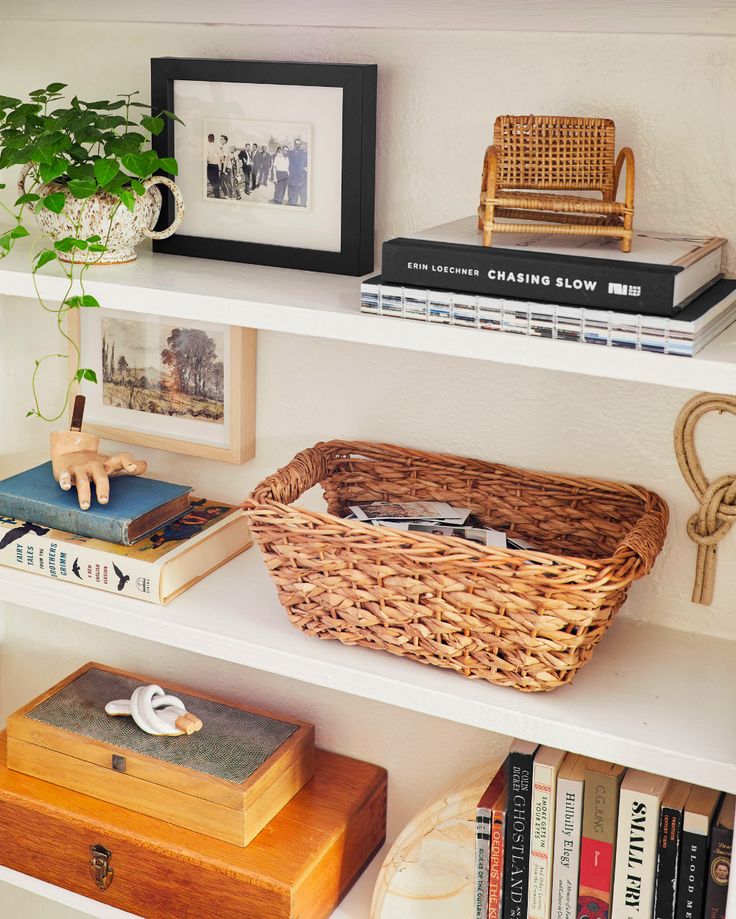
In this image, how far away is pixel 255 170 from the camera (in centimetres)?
115

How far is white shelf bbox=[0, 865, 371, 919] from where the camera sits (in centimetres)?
122

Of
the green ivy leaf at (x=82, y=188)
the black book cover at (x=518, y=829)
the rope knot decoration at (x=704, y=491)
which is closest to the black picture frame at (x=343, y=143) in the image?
the green ivy leaf at (x=82, y=188)

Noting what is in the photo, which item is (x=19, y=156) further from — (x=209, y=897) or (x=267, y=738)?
(x=209, y=897)

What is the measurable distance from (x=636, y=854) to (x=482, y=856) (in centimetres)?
16

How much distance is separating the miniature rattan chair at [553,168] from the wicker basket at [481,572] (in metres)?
0.28

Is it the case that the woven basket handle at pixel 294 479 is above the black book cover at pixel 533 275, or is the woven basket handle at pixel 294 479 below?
below

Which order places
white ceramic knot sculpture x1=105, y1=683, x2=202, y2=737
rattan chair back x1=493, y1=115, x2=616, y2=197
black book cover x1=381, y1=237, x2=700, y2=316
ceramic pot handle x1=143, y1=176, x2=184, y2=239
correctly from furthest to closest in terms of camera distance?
white ceramic knot sculpture x1=105, y1=683, x2=202, y2=737 < ceramic pot handle x1=143, y1=176, x2=184, y2=239 < rattan chair back x1=493, y1=115, x2=616, y2=197 < black book cover x1=381, y1=237, x2=700, y2=316

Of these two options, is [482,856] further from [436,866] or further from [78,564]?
[78,564]

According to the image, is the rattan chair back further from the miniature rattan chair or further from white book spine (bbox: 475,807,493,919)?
white book spine (bbox: 475,807,493,919)

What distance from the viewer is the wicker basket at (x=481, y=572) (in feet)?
→ 3.03

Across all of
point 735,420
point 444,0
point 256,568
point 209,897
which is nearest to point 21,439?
point 256,568

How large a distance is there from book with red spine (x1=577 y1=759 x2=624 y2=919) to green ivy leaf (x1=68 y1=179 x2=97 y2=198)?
2.38ft

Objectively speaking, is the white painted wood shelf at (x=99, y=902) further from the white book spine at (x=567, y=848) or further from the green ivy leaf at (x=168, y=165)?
the green ivy leaf at (x=168, y=165)

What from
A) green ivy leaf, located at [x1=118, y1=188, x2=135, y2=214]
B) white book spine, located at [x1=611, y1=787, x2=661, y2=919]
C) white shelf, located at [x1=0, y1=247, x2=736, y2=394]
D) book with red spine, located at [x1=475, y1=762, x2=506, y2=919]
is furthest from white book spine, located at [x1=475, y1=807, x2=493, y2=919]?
green ivy leaf, located at [x1=118, y1=188, x2=135, y2=214]
